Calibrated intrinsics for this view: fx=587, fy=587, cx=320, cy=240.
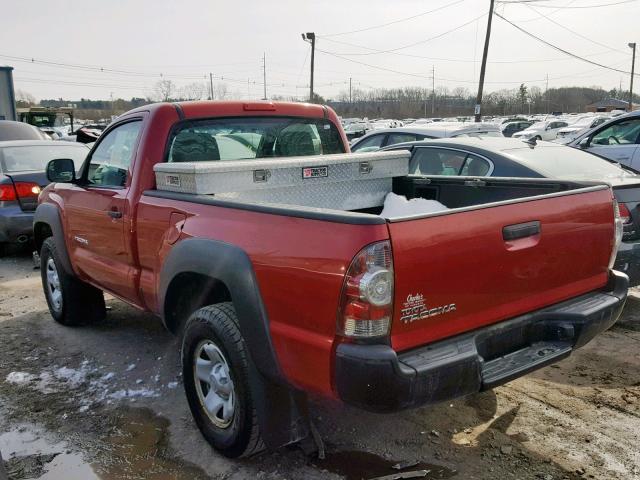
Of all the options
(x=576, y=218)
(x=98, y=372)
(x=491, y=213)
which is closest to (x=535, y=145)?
(x=576, y=218)

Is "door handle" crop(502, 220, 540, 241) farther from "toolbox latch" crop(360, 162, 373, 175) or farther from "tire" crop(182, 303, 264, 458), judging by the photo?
"toolbox latch" crop(360, 162, 373, 175)

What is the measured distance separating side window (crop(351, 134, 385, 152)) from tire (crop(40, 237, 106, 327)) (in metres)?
4.46

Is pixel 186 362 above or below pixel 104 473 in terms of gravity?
above

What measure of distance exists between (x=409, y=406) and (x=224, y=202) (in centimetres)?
134

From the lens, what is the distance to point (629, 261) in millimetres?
4809

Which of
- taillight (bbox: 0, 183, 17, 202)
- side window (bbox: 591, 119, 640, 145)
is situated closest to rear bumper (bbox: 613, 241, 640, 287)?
side window (bbox: 591, 119, 640, 145)

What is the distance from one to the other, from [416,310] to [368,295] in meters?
0.28

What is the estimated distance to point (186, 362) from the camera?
3316mm

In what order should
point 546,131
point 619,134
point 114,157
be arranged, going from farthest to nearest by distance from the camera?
point 546,131, point 619,134, point 114,157

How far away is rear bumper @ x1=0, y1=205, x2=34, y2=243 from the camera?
7688 mm

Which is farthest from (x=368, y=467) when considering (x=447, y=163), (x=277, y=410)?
(x=447, y=163)

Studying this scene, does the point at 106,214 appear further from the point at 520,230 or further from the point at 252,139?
the point at 520,230

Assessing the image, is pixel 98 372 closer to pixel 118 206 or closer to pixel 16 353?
pixel 16 353

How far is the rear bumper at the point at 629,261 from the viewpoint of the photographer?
479 cm
